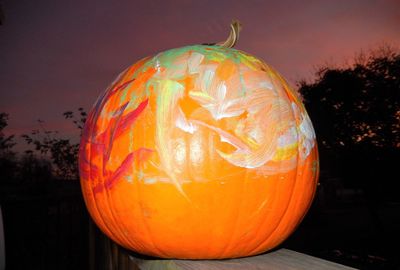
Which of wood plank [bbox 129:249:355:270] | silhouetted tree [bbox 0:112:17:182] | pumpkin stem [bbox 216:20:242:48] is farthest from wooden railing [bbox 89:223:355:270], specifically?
silhouetted tree [bbox 0:112:17:182]

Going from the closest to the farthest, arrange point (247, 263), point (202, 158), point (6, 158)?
point (202, 158), point (247, 263), point (6, 158)

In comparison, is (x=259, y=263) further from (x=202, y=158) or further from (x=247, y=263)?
(x=202, y=158)

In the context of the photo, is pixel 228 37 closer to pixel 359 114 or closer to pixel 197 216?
pixel 197 216

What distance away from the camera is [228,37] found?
1.35 meters

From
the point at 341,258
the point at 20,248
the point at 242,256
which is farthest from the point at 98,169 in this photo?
the point at 341,258

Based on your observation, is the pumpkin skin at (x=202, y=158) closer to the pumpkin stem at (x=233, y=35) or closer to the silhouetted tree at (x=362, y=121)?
the pumpkin stem at (x=233, y=35)

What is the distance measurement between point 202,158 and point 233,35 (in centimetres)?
54

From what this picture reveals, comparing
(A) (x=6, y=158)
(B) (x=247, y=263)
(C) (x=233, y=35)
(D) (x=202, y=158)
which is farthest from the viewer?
(A) (x=6, y=158)

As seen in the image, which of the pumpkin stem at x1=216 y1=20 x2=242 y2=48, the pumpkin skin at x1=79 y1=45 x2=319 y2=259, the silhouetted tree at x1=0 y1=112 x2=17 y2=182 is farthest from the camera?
the silhouetted tree at x1=0 y1=112 x2=17 y2=182

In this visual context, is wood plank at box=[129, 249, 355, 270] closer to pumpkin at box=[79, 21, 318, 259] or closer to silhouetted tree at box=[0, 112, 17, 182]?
pumpkin at box=[79, 21, 318, 259]

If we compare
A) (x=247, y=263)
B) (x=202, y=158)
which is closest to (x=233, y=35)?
(x=202, y=158)

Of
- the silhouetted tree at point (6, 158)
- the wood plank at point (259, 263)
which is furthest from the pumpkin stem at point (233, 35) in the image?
the silhouetted tree at point (6, 158)

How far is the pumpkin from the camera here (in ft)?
3.35

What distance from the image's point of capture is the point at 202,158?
3.34 ft
